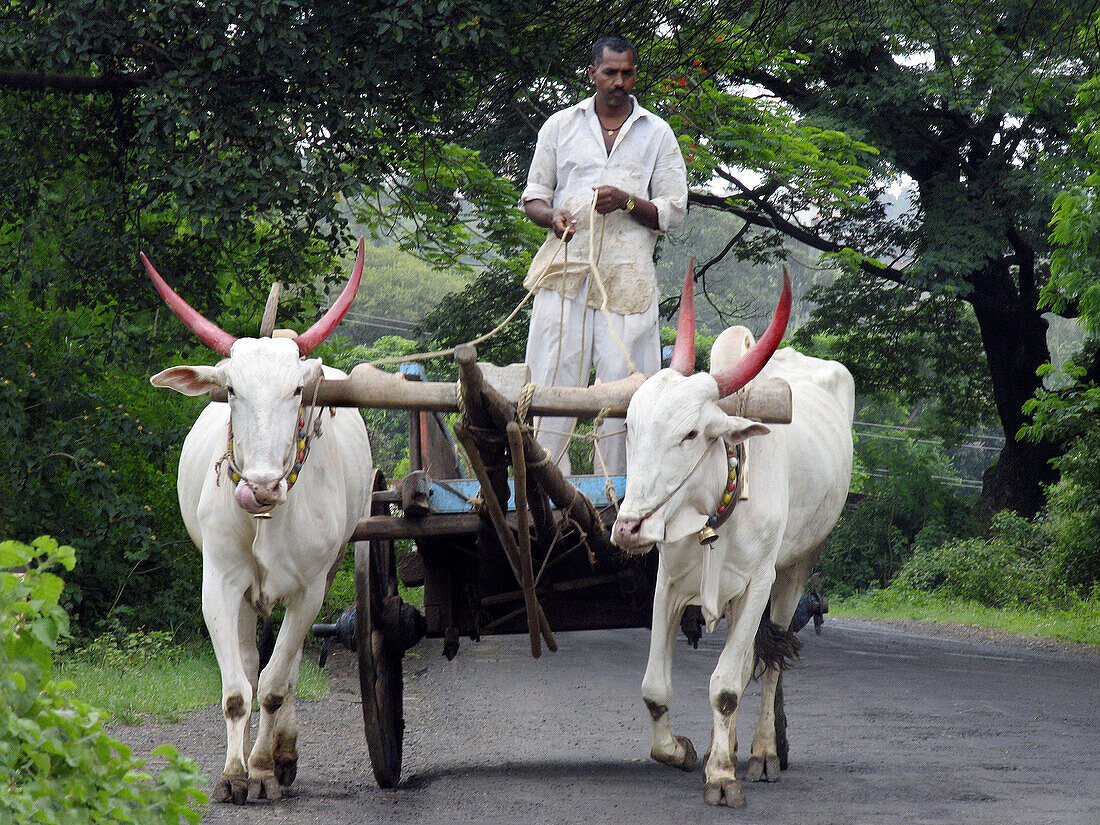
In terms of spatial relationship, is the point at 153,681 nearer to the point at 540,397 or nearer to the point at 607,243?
the point at 607,243

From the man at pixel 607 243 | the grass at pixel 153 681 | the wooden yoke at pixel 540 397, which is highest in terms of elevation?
the man at pixel 607 243

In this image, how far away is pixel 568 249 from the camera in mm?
6023

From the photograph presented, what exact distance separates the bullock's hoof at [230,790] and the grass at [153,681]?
2622 millimetres

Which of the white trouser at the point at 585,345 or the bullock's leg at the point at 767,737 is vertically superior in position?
the white trouser at the point at 585,345

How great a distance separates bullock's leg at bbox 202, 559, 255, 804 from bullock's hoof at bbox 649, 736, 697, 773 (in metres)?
1.58

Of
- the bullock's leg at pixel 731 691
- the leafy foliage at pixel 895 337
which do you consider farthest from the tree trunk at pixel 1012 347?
the bullock's leg at pixel 731 691

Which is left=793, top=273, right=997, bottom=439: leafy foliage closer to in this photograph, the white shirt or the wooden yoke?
the white shirt

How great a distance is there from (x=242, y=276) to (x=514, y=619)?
5030mm

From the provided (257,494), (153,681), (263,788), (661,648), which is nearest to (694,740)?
(661,648)

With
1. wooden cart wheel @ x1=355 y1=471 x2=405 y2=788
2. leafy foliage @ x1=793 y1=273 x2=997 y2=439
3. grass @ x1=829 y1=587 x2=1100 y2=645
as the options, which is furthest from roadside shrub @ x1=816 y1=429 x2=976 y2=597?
wooden cart wheel @ x1=355 y1=471 x2=405 y2=788

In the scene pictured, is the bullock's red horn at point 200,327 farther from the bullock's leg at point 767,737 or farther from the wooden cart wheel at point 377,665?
the bullock's leg at point 767,737

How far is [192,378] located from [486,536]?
1202mm

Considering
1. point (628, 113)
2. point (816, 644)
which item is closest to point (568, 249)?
point (628, 113)

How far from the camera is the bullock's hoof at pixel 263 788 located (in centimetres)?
472
